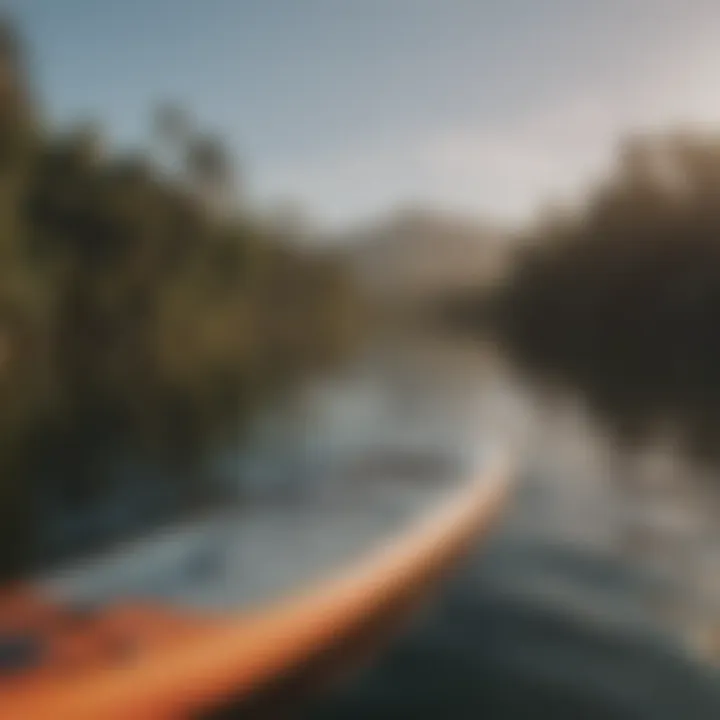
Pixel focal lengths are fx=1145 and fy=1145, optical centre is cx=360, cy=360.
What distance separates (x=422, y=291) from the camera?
123ft

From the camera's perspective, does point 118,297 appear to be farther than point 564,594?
Yes

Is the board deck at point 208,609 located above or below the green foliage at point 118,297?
below

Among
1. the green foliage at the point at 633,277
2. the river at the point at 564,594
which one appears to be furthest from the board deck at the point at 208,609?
the green foliage at the point at 633,277

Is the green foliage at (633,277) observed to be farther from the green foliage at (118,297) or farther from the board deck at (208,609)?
the board deck at (208,609)

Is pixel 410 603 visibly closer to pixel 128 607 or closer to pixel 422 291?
pixel 128 607

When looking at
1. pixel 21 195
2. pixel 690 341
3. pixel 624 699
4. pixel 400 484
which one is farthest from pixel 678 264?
pixel 624 699

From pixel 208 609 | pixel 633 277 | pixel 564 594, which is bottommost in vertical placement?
pixel 564 594

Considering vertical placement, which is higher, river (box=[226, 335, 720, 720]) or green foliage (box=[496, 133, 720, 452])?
green foliage (box=[496, 133, 720, 452])

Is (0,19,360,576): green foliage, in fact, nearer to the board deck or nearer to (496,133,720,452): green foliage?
the board deck

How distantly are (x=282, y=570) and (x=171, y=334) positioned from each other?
1292 cm

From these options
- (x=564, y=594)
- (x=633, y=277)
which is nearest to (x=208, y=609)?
(x=564, y=594)

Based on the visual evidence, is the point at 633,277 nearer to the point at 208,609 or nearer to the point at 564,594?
the point at 564,594

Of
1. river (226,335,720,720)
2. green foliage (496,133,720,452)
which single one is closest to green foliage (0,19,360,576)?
river (226,335,720,720)

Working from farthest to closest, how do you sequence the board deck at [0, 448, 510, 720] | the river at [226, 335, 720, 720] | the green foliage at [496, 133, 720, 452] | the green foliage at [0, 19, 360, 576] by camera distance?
the green foliage at [496, 133, 720, 452]
the green foliage at [0, 19, 360, 576]
the river at [226, 335, 720, 720]
the board deck at [0, 448, 510, 720]
